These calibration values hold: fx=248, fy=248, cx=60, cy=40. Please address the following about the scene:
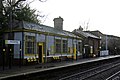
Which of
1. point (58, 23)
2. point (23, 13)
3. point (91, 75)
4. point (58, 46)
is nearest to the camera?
point (91, 75)

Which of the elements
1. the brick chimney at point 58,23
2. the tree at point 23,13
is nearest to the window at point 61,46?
the tree at point 23,13

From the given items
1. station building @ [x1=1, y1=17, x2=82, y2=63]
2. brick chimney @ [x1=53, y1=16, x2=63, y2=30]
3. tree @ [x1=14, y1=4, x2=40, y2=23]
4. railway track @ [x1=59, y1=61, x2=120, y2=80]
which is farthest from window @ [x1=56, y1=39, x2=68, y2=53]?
railway track @ [x1=59, y1=61, x2=120, y2=80]

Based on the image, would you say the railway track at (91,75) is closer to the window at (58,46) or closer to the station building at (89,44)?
the window at (58,46)

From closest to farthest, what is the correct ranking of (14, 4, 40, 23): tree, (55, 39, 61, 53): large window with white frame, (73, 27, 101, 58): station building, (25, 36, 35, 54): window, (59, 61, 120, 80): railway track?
(59, 61, 120, 80): railway track < (25, 36, 35, 54): window < (14, 4, 40, 23): tree < (55, 39, 61, 53): large window with white frame < (73, 27, 101, 58): station building

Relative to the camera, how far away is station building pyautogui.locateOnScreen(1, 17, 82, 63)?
27002 mm

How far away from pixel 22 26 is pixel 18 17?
5614 millimetres

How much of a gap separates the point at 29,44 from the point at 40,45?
2.49 m

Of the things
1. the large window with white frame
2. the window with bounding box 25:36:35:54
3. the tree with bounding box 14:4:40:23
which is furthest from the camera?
the large window with white frame

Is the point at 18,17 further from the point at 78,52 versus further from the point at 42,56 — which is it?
the point at 78,52

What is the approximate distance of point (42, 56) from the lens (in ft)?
99.7

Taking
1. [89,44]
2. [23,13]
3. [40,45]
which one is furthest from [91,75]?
[89,44]

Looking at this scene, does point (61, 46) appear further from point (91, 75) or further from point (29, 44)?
point (91, 75)

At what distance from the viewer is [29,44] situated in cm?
2792

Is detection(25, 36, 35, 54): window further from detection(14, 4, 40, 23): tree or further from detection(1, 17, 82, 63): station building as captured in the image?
detection(14, 4, 40, 23): tree
